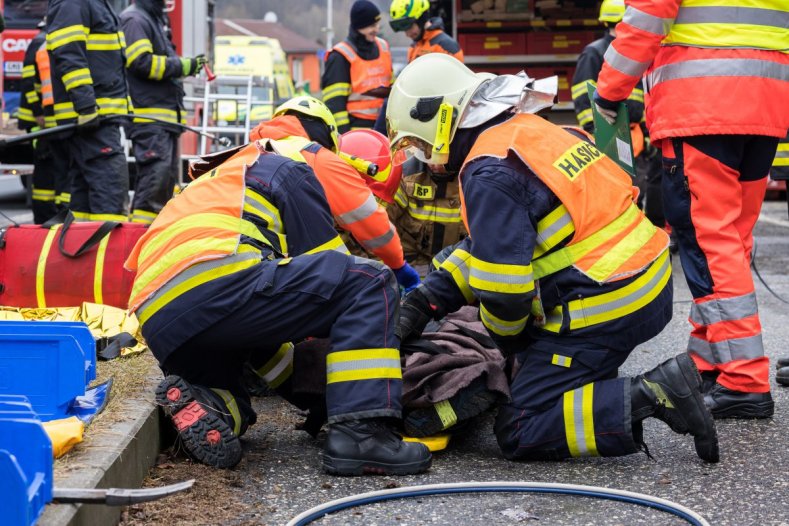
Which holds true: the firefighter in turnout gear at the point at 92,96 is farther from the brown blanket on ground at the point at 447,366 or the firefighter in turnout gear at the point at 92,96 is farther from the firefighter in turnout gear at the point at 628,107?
the brown blanket on ground at the point at 447,366

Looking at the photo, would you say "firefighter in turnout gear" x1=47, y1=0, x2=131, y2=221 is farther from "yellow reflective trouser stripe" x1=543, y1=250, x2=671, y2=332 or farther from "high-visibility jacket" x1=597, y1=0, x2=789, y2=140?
"yellow reflective trouser stripe" x1=543, y1=250, x2=671, y2=332

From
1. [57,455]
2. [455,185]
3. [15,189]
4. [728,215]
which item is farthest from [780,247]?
[15,189]

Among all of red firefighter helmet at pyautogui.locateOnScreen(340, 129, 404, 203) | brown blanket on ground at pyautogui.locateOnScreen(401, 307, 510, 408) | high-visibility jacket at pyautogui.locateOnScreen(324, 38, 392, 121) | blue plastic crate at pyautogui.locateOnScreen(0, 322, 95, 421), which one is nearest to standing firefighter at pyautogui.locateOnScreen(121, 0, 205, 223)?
high-visibility jacket at pyautogui.locateOnScreen(324, 38, 392, 121)

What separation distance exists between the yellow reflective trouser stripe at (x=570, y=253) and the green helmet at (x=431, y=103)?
0.50 meters

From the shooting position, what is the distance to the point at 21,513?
7.09 feet

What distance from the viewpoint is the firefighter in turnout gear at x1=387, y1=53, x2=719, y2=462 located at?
3.37 meters

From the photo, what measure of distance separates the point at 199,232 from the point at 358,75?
18.5 feet

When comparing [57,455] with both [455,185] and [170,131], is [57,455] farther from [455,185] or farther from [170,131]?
[170,131]

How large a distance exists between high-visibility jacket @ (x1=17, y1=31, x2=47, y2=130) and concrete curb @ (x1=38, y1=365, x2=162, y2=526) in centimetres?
597

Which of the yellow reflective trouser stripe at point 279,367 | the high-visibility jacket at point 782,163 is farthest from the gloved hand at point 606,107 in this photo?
the yellow reflective trouser stripe at point 279,367

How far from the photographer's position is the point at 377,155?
15.8 ft

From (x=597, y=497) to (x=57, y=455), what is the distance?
1.51 metres

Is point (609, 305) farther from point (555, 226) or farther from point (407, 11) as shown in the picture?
point (407, 11)

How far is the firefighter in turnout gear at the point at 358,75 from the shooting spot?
8.80m
